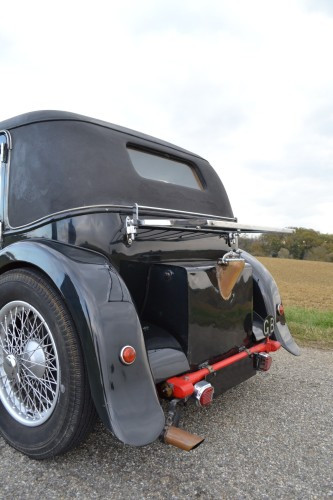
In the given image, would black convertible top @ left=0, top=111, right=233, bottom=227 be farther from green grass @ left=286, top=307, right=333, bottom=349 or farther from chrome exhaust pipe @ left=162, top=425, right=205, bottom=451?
green grass @ left=286, top=307, right=333, bottom=349

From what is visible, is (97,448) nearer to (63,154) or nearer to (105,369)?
(105,369)

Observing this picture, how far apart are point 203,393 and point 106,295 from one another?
2.72 feet

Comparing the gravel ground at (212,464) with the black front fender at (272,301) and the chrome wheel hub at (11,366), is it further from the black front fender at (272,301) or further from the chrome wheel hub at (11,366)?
the black front fender at (272,301)

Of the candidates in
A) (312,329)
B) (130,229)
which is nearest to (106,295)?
(130,229)

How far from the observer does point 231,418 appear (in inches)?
106

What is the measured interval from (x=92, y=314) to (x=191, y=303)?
2.15ft

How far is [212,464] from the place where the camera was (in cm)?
209

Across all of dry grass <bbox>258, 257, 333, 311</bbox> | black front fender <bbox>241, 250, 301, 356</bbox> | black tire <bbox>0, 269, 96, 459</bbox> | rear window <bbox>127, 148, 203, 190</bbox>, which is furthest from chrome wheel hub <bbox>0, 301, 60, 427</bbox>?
dry grass <bbox>258, 257, 333, 311</bbox>

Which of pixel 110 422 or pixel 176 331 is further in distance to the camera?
pixel 176 331

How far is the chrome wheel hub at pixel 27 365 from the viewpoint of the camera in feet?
6.98

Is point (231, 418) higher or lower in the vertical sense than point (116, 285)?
lower

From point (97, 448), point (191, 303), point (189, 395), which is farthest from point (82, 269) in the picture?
point (97, 448)

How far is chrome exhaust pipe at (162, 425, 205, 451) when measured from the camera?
5.93 ft

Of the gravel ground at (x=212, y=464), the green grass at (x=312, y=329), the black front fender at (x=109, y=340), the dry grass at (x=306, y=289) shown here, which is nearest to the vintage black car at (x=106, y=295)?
the black front fender at (x=109, y=340)
